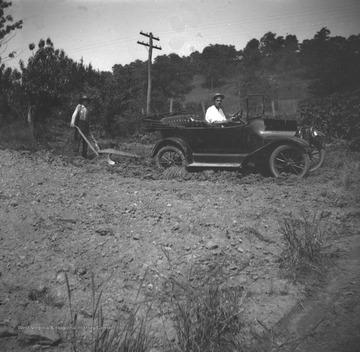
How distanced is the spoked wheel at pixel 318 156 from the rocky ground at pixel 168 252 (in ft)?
2.79

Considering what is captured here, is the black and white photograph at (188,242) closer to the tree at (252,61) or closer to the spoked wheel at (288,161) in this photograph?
the spoked wheel at (288,161)

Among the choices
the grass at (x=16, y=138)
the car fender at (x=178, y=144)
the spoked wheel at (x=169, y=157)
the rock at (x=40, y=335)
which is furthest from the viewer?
the grass at (x=16, y=138)

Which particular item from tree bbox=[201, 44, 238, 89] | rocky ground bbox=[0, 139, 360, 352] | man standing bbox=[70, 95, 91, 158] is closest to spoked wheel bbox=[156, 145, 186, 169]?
rocky ground bbox=[0, 139, 360, 352]

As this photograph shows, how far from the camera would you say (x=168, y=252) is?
324 cm

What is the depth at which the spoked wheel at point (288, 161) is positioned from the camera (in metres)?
5.92

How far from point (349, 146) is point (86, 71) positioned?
14371 mm

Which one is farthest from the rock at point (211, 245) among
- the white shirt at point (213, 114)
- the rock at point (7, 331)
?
the white shirt at point (213, 114)

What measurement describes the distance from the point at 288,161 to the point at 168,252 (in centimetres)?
379

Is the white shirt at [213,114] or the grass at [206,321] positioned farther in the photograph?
the white shirt at [213,114]

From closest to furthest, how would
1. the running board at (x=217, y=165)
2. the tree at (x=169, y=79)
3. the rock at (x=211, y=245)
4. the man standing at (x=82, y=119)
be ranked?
the rock at (x=211, y=245) < the running board at (x=217, y=165) < the man standing at (x=82, y=119) < the tree at (x=169, y=79)

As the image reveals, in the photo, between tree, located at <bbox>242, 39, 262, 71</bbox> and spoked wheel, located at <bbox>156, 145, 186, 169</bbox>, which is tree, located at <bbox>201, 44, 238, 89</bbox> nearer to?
tree, located at <bbox>242, 39, 262, 71</bbox>

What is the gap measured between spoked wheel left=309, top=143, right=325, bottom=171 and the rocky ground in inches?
33.5

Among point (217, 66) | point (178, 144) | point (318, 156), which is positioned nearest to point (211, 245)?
point (178, 144)

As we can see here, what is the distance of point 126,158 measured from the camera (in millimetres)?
8602
